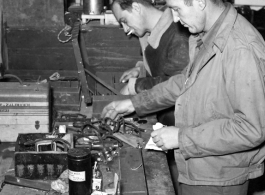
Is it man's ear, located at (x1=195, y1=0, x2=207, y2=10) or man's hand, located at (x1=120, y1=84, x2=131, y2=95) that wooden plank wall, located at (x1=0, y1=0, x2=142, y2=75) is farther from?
man's ear, located at (x1=195, y1=0, x2=207, y2=10)

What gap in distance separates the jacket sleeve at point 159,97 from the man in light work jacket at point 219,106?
344 millimetres

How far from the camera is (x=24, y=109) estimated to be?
2.79 metres

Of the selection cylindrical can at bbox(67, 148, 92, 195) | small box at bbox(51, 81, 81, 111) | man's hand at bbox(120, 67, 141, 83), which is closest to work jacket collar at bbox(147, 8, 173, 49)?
man's hand at bbox(120, 67, 141, 83)

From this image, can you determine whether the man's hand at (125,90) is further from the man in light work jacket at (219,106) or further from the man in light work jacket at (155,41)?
the man in light work jacket at (219,106)

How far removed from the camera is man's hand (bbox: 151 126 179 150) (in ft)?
6.91

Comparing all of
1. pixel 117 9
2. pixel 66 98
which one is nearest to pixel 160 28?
pixel 117 9

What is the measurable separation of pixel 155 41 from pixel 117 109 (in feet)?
2.24

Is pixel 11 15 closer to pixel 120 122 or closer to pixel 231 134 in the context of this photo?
pixel 120 122

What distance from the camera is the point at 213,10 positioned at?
1.99m

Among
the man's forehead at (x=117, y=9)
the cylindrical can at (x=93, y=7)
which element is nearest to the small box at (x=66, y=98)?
the man's forehead at (x=117, y=9)

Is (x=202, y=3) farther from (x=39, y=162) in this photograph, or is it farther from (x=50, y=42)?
(x=50, y=42)

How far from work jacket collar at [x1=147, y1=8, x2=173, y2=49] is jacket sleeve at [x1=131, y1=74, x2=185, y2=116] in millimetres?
619

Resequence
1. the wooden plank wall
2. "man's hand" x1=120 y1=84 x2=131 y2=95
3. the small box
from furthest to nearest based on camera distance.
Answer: the wooden plank wall → "man's hand" x1=120 y1=84 x2=131 y2=95 → the small box

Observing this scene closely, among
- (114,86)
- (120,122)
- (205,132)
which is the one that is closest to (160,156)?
(120,122)
